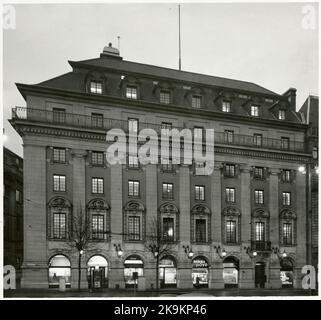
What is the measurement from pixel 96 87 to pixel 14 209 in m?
8.47

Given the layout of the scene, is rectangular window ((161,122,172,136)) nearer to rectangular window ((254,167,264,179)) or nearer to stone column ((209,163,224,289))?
stone column ((209,163,224,289))

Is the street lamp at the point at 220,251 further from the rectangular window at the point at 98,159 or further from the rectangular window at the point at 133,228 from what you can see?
the rectangular window at the point at 98,159

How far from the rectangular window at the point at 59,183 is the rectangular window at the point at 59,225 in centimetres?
132

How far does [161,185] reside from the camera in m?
22.5

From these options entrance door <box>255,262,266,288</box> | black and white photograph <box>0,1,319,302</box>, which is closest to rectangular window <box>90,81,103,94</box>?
black and white photograph <box>0,1,319,302</box>

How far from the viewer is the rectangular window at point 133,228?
72.3 feet

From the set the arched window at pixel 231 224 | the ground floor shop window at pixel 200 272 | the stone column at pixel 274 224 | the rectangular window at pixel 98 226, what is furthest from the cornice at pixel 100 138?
the ground floor shop window at pixel 200 272

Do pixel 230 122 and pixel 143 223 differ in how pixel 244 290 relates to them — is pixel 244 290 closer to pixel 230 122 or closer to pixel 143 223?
pixel 143 223

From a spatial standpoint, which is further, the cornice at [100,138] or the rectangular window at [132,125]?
the rectangular window at [132,125]

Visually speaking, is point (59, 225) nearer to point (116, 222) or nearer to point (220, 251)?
point (116, 222)
